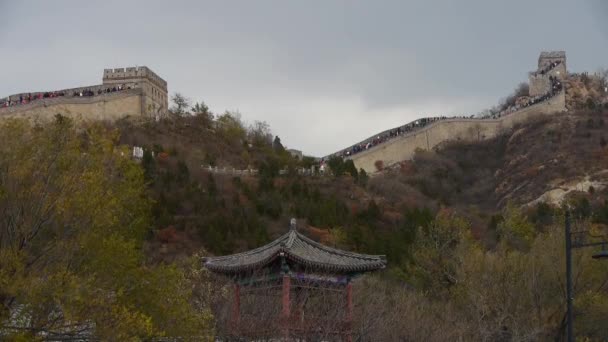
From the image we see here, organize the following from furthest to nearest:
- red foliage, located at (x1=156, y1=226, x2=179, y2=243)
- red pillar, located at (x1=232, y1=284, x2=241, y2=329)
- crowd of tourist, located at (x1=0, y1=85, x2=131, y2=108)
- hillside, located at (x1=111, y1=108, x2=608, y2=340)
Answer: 1. crowd of tourist, located at (x1=0, y1=85, x2=131, y2=108)
2. red foliage, located at (x1=156, y1=226, x2=179, y2=243)
3. hillside, located at (x1=111, y1=108, x2=608, y2=340)
4. red pillar, located at (x1=232, y1=284, x2=241, y2=329)

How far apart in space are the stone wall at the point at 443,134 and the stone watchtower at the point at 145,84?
50.4ft

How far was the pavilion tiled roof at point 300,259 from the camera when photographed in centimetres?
2891

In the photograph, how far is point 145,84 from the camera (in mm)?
81500

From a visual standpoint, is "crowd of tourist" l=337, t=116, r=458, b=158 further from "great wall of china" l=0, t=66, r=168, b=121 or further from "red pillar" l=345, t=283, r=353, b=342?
"red pillar" l=345, t=283, r=353, b=342

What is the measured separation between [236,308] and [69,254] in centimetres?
920

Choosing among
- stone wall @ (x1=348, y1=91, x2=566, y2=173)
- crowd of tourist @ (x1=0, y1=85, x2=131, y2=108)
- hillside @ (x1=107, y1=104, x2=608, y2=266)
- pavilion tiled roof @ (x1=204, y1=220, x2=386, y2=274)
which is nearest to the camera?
pavilion tiled roof @ (x1=204, y1=220, x2=386, y2=274)

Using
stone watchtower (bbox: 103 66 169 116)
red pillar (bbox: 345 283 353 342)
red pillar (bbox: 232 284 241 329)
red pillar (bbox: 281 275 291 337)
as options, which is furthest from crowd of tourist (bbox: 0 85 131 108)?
red pillar (bbox: 281 275 291 337)

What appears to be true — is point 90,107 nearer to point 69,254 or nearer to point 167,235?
point 167,235

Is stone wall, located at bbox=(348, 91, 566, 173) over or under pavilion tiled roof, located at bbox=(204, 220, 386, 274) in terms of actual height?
over

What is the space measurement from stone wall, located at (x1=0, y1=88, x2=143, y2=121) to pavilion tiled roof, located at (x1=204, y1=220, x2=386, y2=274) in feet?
128

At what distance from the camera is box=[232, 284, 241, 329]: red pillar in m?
28.3

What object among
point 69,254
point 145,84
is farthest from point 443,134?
point 69,254

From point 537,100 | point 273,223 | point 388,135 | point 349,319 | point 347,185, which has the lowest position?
point 349,319

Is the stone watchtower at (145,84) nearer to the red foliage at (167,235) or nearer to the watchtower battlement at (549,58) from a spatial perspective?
the red foliage at (167,235)
